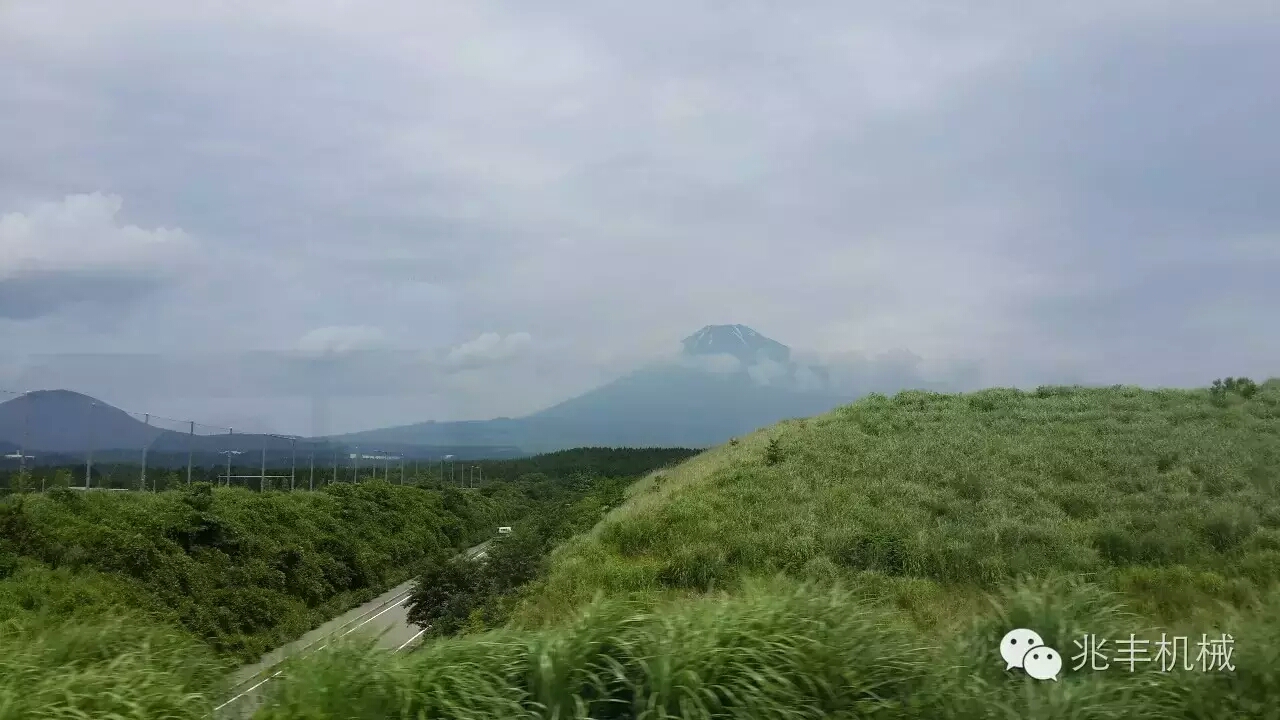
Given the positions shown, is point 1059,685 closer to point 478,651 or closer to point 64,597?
point 478,651

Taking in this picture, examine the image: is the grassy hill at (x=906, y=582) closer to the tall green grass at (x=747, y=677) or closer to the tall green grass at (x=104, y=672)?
the tall green grass at (x=747, y=677)

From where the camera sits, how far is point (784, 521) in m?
8.47

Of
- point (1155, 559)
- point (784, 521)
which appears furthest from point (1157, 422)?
point (784, 521)

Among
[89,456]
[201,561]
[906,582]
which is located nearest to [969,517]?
[906,582]

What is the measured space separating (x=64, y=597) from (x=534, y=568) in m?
4.49

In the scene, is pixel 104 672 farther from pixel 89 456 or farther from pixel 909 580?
pixel 89 456

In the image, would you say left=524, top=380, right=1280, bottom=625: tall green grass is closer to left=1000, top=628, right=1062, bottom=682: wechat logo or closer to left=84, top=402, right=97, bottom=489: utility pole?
left=1000, top=628, right=1062, bottom=682: wechat logo

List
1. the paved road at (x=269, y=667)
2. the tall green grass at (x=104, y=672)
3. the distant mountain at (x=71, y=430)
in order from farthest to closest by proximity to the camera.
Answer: the distant mountain at (x=71, y=430) < the paved road at (x=269, y=667) < the tall green grass at (x=104, y=672)

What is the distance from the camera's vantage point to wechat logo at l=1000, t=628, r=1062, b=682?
4293mm

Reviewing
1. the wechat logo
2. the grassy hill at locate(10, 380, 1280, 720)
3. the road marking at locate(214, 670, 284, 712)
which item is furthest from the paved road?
the wechat logo

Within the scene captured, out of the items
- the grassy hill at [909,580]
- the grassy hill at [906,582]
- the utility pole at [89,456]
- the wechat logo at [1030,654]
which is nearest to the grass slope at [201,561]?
the grassy hill at [906,582]

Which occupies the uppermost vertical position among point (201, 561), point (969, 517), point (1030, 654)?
point (969, 517)

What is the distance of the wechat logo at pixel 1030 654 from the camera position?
14.1 feet

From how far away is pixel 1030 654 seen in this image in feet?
14.5
